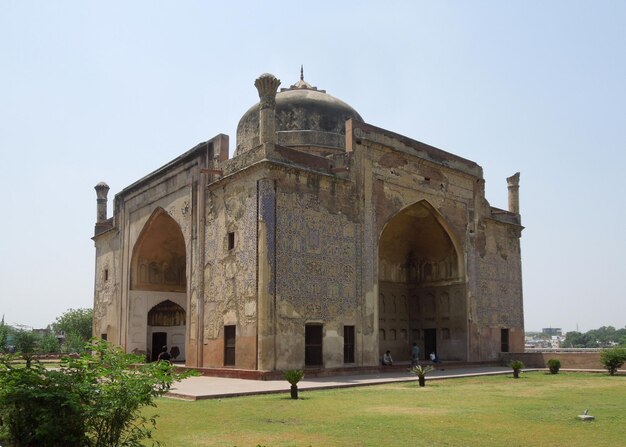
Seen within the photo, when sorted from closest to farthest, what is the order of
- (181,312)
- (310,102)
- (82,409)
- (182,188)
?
(82,409)
(182,188)
(310,102)
(181,312)

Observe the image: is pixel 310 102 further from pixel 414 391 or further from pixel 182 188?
pixel 414 391

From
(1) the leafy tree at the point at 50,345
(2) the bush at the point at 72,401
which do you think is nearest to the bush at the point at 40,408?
(2) the bush at the point at 72,401

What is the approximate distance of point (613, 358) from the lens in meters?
17.2

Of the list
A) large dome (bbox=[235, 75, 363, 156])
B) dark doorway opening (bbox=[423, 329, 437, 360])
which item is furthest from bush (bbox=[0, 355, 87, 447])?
dark doorway opening (bbox=[423, 329, 437, 360])

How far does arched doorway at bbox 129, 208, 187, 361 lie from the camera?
23.5 meters

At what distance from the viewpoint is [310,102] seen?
72.3ft

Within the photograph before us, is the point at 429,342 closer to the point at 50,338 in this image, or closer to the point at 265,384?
the point at 265,384

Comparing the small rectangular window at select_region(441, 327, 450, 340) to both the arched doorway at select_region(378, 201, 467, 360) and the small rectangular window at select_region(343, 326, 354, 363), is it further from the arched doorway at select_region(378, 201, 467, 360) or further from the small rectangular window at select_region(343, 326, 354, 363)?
the small rectangular window at select_region(343, 326, 354, 363)

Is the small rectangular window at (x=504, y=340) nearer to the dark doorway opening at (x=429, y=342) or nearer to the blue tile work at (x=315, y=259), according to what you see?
the dark doorway opening at (x=429, y=342)

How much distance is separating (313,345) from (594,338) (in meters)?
121

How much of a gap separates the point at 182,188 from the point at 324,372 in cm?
804

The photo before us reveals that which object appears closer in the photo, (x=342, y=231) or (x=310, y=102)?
(x=342, y=231)

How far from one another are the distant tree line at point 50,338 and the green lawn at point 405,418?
9.31ft

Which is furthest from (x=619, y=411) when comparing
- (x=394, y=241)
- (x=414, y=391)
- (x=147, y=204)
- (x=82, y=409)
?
(x=147, y=204)
